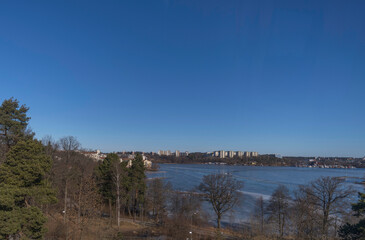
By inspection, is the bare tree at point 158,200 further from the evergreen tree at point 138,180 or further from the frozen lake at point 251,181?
the frozen lake at point 251,181

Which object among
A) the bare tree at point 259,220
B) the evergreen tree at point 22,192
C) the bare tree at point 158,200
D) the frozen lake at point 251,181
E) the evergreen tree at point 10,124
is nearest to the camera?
the evergreen tree at point 22,192

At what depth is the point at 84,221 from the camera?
1573 cm

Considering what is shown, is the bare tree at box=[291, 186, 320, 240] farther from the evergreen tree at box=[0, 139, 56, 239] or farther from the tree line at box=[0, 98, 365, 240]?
the evergreen tree at box=[0, 139, 56, 239]

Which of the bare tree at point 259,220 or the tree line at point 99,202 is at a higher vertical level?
the tree line at point 99,202

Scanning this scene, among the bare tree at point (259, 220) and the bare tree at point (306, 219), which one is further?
the bare tree at point (259, 220)

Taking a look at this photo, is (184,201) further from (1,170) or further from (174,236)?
(1,170)

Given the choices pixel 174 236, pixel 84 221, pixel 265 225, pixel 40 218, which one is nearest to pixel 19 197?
pixel 40 218

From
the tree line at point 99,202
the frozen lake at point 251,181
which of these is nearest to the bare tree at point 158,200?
the tree line at point 99,202

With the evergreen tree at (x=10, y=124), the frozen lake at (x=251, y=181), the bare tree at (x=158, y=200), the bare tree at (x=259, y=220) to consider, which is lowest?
the frozen lake at (x=251, y=181)

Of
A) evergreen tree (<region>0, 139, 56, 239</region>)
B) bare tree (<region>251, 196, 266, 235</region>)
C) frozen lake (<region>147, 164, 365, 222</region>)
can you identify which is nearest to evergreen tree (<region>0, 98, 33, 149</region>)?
evergreen tree (<region>0, 139, 56, 239</region>)

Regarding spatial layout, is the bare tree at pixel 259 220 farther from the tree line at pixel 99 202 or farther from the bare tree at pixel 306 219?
the bare tree at pixel 306 219

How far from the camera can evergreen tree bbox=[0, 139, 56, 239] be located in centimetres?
975

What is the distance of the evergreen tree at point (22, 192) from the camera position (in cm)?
975

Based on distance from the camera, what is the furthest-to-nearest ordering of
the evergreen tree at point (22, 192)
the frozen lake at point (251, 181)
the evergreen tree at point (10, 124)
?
the frozen lake at point (251, 181) → the evergreen tree at point (10, 124) → the evergreen tree at point (22, 192)
